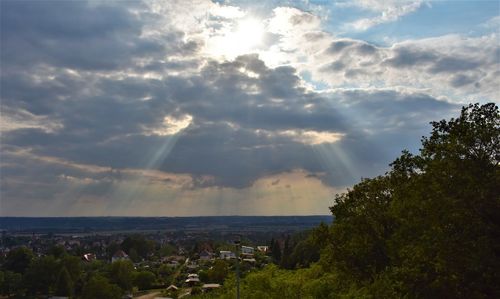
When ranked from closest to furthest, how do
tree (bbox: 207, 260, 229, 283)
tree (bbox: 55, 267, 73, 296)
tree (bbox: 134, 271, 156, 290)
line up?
tree (bbox: 55, 267, 73, 296) < tree (bbox: 207, 260, 229, 283) < tree (bbox: 134, 271, 156, 290)

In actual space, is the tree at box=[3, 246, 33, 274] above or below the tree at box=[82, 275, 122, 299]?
above

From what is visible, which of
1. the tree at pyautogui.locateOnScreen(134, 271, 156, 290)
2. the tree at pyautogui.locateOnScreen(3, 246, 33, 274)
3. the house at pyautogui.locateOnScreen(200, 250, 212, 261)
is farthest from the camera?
the house at pyautogui.locateOnScreen(200, 250, 212, 261)

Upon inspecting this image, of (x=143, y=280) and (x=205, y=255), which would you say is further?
(x=205, y=255)

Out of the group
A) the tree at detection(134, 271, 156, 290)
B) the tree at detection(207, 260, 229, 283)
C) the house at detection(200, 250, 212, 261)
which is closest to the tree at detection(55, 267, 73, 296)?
the tree at detection(134, 271, 156, 290)

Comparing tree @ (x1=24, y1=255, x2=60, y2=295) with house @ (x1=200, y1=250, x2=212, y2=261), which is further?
house @ (x1=200, y1=250, x2=212, y2=261)

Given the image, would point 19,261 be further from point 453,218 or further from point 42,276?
point 453,218

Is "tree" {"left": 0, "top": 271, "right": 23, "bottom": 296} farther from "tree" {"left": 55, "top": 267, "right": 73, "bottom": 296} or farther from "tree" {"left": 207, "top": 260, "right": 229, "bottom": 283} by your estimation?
"tree" {"left": 207, "top": 260, "right": 229, "bottom": 283}

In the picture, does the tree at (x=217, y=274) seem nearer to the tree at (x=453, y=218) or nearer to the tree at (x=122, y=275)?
the tree at (x=122, y=275)

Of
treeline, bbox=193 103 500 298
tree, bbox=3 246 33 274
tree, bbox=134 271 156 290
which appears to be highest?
treeline, bbox=193 103 500 298

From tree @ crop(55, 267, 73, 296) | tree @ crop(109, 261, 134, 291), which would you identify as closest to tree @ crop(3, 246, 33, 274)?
tree @ crop(55, 267, 73, 296)

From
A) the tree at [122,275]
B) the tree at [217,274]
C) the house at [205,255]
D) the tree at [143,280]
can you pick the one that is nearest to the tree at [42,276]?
the tree at [122,275]

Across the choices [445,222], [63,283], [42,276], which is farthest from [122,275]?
[445,222]

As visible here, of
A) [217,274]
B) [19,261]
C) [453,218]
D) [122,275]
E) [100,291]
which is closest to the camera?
[453,218]

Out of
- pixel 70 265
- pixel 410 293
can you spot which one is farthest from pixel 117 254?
pixel 410 293
